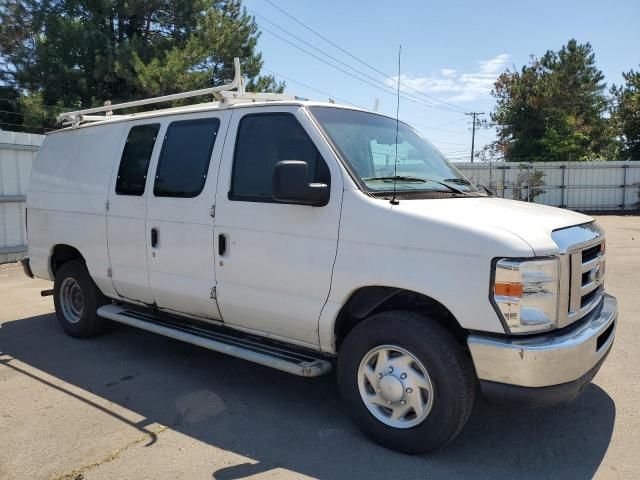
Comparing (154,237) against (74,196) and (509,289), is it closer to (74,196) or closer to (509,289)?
(74,196)

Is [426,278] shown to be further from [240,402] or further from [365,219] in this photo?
[240,402]

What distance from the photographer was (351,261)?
3.53 metres

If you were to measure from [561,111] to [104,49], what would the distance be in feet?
91.1

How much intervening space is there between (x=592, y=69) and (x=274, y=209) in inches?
1513

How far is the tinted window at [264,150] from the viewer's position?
12.9 feet

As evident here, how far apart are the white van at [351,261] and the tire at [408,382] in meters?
0.01

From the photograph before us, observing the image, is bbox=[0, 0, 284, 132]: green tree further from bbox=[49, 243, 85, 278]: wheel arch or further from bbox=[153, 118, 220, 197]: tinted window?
bbox=[153, 118, 220, 197]: tinted window

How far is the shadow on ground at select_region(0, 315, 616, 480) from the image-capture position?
10.9 ft

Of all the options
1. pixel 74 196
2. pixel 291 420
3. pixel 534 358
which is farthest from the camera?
pixel 74 196

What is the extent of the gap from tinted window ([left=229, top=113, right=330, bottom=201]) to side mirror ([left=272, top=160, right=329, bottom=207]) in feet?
0.93

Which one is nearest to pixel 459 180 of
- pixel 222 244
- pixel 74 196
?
pixel 222 244

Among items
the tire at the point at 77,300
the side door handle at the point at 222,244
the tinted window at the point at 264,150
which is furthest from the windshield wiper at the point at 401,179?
the tire at the point at 77,300

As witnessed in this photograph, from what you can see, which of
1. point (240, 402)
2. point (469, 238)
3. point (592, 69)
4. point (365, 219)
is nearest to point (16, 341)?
point (240, 402)

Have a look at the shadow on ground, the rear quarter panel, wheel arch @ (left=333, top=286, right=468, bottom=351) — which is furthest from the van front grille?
the rear quarter panel
